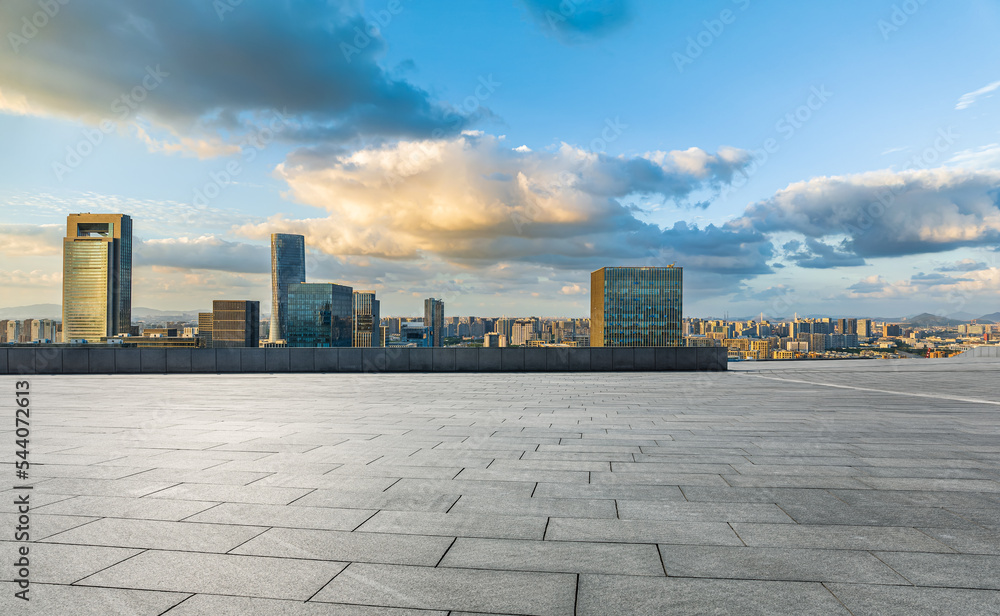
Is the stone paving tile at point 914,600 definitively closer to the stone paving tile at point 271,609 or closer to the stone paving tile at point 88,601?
the stone paving tile at point 271,609

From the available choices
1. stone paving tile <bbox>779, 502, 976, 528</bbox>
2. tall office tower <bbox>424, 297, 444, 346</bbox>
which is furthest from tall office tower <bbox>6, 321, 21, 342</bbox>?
stone paving tile <bbox>779, 502, 976, 528</bbox>

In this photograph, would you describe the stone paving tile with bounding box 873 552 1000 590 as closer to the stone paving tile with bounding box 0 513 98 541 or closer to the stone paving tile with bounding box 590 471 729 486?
the stone paving tile with bounding box 590 471 729 486

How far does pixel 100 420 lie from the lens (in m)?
11.0

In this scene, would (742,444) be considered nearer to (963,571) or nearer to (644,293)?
(963,571)

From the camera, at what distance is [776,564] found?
13.4ft

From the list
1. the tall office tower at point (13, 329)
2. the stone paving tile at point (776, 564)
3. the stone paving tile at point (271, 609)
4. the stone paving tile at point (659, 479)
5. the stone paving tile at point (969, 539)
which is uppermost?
the tall office tower at point (13, 329)

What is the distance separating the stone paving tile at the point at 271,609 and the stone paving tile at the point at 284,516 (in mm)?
1359

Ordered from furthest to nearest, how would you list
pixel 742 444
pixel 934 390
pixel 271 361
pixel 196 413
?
pixel 271 361 < pixel 934 390 < pixel 196 413 < pixel 742 444

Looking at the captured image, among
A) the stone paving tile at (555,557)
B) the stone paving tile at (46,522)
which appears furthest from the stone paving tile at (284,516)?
the stone paving tile at (555,557)

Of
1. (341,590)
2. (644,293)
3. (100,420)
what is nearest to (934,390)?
(341,590)

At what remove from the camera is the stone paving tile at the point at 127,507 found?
5.22 m

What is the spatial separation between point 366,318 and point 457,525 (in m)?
96.8

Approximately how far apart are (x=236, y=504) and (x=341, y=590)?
2.47 m

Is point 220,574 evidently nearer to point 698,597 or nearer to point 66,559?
point 66,559
